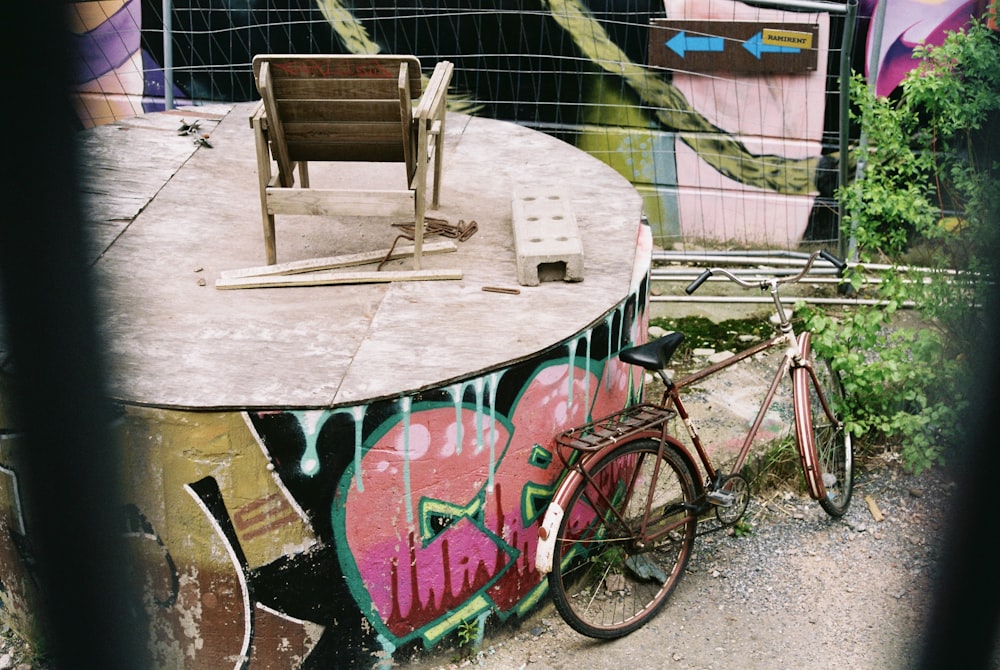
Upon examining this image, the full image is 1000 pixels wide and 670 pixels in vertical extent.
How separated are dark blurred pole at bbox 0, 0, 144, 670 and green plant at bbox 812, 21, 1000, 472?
12.6 feet

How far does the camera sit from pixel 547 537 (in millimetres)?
3289

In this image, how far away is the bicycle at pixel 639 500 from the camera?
11.3 ft

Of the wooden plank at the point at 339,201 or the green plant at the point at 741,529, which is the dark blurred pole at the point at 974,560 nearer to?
the wooden plank at the point at 339,201

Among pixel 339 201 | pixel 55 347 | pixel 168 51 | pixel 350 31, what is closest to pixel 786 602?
pixel 339 201

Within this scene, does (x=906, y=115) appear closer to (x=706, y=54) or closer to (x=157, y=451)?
(x=706, y=54)

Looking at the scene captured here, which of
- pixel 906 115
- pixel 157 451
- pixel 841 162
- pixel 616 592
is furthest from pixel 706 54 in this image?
pixel 157 451

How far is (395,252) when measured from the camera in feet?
13.7

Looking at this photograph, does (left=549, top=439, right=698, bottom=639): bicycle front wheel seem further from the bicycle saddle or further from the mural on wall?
the mural on wall

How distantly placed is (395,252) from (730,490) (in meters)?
1.68

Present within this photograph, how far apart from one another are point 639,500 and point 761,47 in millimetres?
3883

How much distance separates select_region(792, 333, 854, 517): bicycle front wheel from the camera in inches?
160

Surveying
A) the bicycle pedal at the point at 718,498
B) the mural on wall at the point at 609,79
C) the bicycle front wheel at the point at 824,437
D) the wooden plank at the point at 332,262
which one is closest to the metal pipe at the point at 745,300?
the mural on wall at the point at 609,79

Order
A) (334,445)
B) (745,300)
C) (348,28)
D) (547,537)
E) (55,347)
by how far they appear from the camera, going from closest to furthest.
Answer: (55,347) < (334,445) < (547,537) < (745,300) < (348,28)

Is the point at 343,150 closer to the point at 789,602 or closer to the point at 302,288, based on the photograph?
the point at 302,288
